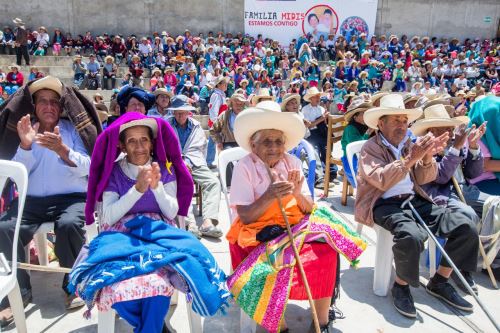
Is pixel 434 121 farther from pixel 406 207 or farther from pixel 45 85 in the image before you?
pixel 45 85

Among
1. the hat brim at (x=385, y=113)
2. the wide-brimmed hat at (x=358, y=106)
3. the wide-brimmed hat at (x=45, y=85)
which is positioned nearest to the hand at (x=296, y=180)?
the hat brim at (x=385, y=113)

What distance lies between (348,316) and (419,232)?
816mm

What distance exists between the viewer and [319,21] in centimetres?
2023

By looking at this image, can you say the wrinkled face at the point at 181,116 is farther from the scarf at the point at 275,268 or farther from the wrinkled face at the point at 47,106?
the scarf at the point at 275,268

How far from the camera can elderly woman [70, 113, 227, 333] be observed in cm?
210

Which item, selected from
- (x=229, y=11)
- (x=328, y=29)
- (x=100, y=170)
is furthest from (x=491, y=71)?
(x=100, y=170)

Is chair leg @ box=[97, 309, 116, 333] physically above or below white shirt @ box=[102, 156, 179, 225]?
below

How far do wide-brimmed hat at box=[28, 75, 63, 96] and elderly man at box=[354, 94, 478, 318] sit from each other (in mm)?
2511

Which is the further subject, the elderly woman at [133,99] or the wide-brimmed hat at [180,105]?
the wide-brimmed hat at [180,105]

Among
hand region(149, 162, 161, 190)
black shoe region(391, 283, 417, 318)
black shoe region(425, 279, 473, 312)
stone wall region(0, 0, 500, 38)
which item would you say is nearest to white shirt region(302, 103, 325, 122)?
black shoe region(425, 279, 473, 312)

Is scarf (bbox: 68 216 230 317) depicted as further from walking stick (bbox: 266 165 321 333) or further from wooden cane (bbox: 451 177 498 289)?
wooden cane (bbox: 451 177 498 289)

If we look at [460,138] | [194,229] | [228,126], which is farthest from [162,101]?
[460,138]

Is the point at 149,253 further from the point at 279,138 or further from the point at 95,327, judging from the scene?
the point at 279,138

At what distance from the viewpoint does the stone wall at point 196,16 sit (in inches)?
755
